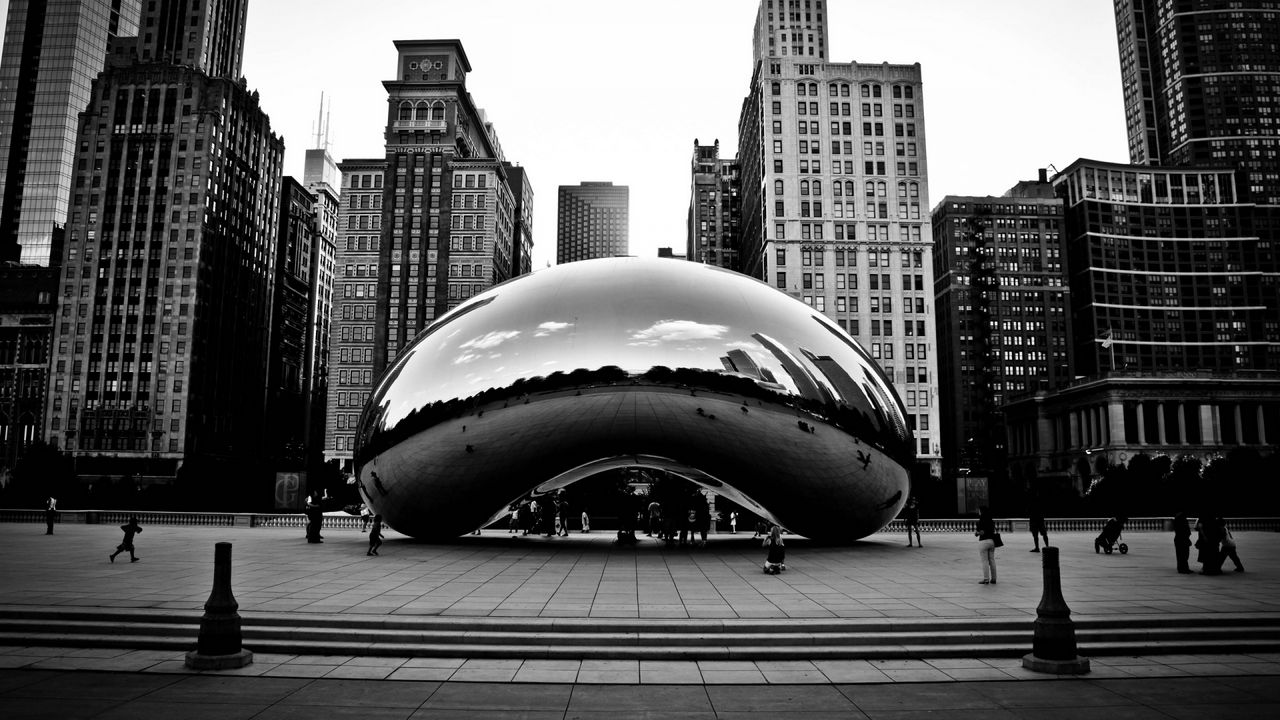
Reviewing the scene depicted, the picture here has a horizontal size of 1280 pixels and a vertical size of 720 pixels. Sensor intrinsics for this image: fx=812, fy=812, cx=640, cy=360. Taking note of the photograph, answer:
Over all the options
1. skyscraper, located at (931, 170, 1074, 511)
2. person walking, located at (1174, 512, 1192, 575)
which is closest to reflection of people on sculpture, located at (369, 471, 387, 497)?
person walking, located at (1174, 512, 1192, 575)

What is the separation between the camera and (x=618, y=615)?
33.2 feet

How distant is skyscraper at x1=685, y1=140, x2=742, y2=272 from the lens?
159250mm

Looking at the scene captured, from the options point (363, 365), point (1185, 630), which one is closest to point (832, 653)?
point (1185, 630)

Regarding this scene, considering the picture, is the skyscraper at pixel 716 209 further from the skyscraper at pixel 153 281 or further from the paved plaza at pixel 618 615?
the paved plaza at pixel 618 615

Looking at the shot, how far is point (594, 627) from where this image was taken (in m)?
9.47

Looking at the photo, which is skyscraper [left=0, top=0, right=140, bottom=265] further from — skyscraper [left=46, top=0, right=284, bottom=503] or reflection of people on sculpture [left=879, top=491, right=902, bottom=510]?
reflection of people on sculpture [left=879, top=491, right=902, bottom=510]

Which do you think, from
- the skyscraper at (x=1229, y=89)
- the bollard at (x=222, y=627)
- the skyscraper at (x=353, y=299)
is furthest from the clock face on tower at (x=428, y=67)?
the skyscraper at (x=1229, y=89)

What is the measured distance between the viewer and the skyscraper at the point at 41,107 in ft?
497

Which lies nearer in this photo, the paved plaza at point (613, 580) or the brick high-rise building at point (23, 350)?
the paved plaza at point (613, 580)

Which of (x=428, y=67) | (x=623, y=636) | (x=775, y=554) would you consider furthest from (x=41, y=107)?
(x=623, y=636)

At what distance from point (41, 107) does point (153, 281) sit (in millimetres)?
66706

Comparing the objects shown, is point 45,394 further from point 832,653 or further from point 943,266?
point 943,266

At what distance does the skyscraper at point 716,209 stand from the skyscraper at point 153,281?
86961 millimetres

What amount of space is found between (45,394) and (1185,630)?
137m
